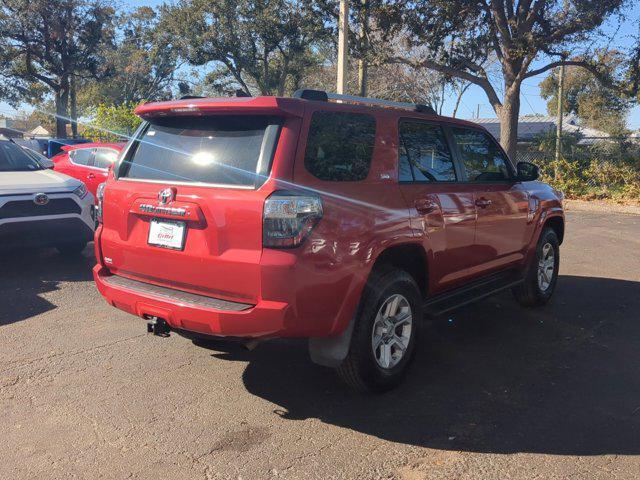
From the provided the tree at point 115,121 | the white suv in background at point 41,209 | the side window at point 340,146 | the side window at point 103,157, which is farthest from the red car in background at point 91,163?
the tree at point 115,121

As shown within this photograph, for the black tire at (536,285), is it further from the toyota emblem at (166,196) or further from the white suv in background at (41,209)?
the white suv in background at (41,209)

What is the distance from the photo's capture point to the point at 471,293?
15.6 feet

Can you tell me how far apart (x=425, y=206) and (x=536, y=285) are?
2347 mm

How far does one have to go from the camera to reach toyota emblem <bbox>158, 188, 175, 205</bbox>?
347 cm

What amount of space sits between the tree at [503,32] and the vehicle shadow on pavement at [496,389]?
12.7 meters

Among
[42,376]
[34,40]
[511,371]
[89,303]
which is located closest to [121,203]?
[42,376]

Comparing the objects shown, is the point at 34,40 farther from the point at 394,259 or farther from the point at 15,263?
the point at 394,259

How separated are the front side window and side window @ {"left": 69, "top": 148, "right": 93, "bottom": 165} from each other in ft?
8.82

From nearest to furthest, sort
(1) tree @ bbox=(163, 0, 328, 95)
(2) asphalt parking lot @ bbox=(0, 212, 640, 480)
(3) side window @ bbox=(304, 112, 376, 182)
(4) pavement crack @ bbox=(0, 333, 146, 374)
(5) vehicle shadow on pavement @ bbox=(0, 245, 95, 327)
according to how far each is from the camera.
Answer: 1. (2) asphalt parking lot @ bbox=(0, 212, 640, 480)
2. (3) side window @ bbox=(304, 112, 376, 182)
3. (4) pavement crack @ bbox=(0, 333, 146, 374)
4. (5) vehicle shadow on pavement @ bbox=(0, 245, 95, 327)
5. (1) tree @ bbox=(163, 0, 328, 95)

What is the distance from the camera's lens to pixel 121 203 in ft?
12.4

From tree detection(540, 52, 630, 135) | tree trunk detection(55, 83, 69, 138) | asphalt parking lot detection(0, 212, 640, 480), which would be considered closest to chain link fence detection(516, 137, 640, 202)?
asphalt parking lot detection(0, 212, 640, 480)

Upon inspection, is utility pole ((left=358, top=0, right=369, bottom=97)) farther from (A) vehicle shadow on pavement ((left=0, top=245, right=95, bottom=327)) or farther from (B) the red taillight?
(B) the red taillight

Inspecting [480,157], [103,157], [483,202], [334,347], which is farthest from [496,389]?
[103,157]

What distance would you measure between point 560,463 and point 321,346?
4.72 ft
